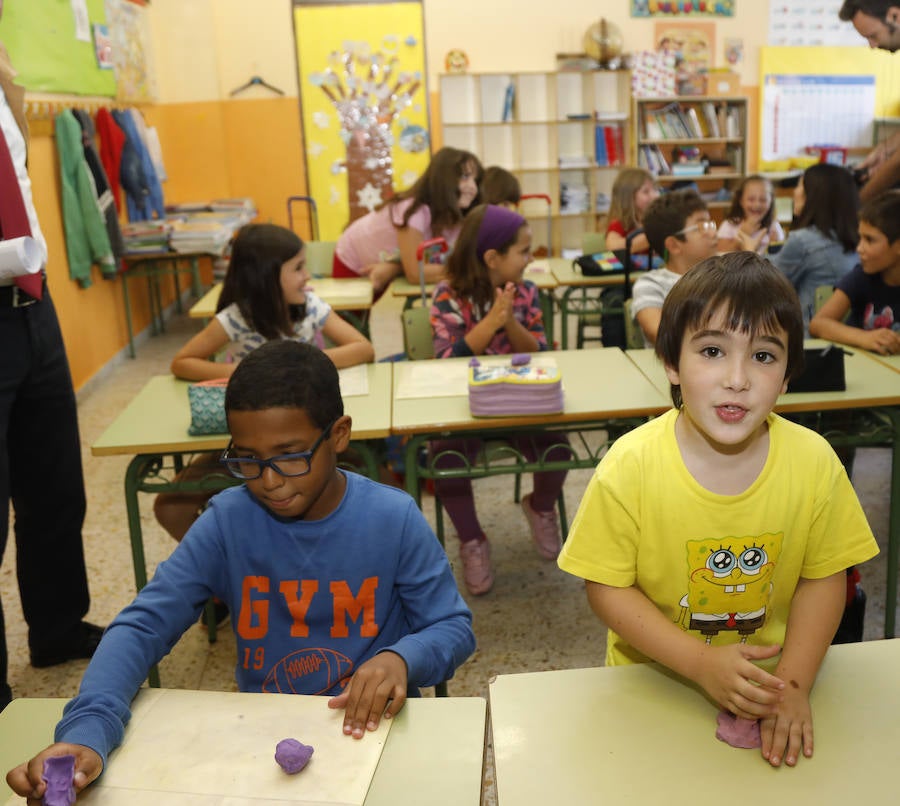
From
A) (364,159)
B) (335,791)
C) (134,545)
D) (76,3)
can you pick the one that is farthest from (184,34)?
(335,791)

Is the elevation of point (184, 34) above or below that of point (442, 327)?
above

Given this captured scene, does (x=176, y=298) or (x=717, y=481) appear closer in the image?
(x=717, y=481)

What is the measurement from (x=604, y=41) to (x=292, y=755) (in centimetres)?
766

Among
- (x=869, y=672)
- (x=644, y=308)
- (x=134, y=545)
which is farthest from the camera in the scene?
(x=644, y=308)

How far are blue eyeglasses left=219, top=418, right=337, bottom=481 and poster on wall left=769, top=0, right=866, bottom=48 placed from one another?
812 cm

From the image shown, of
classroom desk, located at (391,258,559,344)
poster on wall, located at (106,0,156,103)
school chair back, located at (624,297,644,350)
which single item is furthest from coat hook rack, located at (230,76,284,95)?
school chair back, located at (624,297,644,350)

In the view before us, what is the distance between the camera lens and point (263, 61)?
765 centimetres

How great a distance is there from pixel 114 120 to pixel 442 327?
400 centimetres

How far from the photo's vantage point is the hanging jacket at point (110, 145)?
5.63 m

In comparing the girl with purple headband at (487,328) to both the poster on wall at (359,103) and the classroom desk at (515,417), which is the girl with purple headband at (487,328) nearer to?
the classroom desk at (515,417)

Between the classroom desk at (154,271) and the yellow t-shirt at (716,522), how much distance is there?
5154 mm

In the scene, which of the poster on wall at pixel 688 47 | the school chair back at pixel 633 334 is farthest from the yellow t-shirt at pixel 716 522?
the poster on wall at pixel 688 47

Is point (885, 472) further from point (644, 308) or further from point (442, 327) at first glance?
point (442, 327)

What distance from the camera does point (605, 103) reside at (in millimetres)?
7996
